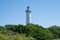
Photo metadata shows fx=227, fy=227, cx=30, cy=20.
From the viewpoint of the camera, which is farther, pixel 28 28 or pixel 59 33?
pixel 59 33

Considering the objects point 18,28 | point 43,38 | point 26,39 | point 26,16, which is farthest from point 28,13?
point 26,39

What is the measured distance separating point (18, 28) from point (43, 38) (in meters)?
6.63

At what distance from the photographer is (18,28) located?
45.2 metres

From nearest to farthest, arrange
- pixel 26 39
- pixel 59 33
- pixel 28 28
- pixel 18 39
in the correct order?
pixel 18 39, pixel 26 39, pixel 28 28, pixel 59 33

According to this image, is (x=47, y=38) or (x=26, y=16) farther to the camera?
(x=26, y=16)

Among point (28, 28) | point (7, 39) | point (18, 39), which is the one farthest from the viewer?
point (28, 28)

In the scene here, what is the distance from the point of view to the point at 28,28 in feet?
144

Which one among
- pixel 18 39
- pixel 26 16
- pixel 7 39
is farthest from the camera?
pixel 26 16

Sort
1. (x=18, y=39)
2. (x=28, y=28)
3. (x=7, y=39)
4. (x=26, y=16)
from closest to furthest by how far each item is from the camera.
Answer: (x=7, y=39), (x=18, y=39), (x=28, y=28), (x=26, y=16)

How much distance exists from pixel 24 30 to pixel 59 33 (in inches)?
618

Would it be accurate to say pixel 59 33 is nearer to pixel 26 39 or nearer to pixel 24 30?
pixel 24 30

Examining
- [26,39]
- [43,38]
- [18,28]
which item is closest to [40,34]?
[43,38]

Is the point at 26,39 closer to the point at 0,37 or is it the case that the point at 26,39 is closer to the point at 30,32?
the point at 0,37

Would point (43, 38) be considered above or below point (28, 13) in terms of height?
below
